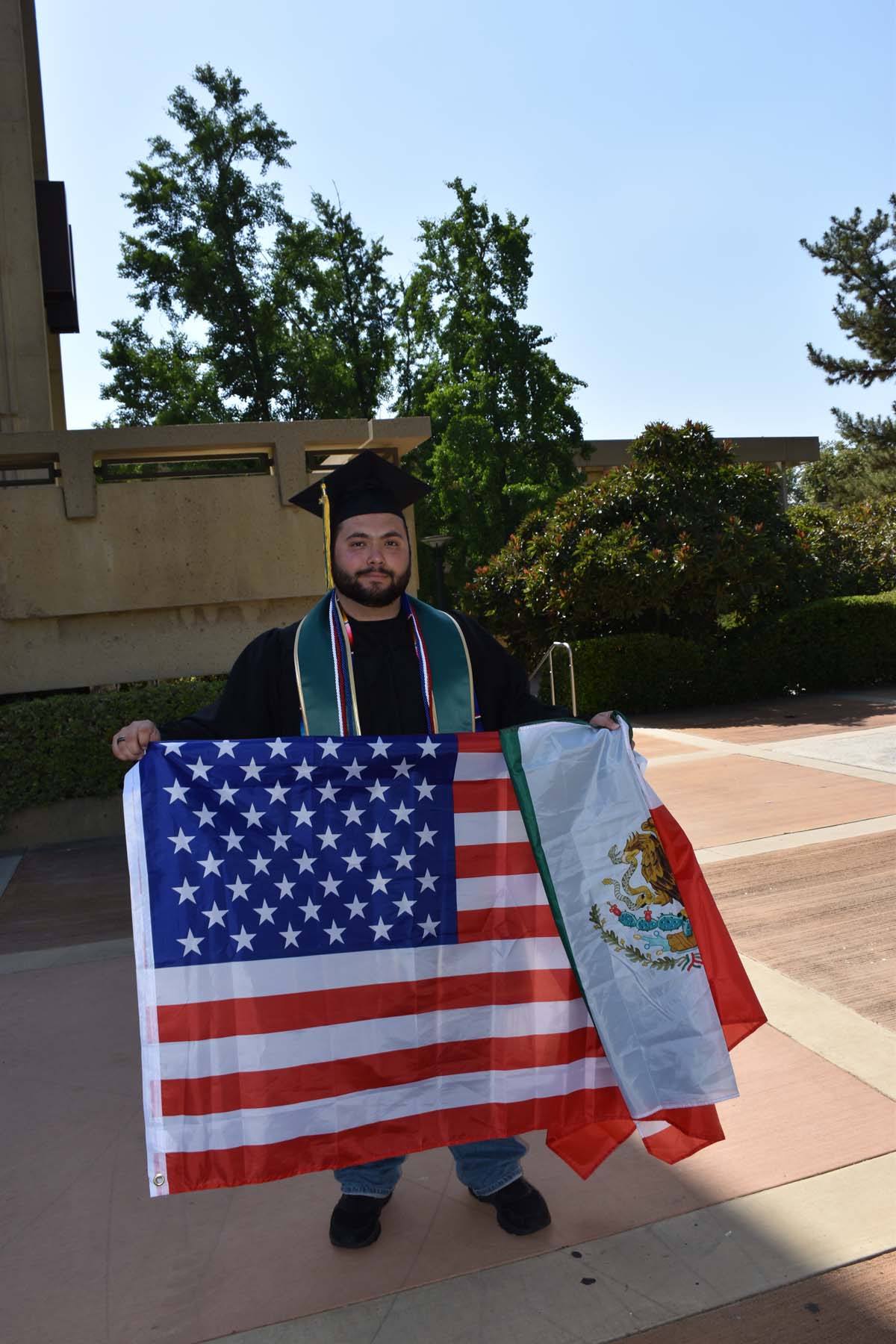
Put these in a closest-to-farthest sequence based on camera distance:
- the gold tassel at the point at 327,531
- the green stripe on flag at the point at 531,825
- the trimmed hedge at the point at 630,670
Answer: the green stripe on flag at the point at 531,825
the gold tassel at the point at 327,531
the trimmed hedge at the point at 630,670

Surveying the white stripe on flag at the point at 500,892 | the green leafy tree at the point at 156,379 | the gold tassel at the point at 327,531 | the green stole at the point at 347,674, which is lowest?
the white stripe on flag at the point at 500,892

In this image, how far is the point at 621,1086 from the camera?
9.27 feet

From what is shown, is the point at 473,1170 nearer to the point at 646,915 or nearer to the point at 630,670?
the point at 646,915

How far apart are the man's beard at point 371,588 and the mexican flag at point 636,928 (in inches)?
20.9

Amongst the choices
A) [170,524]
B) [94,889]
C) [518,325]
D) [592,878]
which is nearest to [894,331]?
[518,325]

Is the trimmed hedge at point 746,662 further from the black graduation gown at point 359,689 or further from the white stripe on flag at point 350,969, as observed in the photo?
the white stripe on flag at point 350,969

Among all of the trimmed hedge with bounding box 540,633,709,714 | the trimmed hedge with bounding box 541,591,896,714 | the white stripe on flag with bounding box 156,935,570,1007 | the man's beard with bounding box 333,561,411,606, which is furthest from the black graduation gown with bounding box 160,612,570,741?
the trimmed hedge with bounding box 541,591,896,714

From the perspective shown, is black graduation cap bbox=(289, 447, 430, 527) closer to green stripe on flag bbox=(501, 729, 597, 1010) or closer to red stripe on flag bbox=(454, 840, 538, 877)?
green stripe on flag bbox=(501, 729, 597, 1010)

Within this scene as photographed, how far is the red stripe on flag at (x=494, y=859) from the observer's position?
9.86 feet

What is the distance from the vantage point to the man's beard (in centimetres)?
314

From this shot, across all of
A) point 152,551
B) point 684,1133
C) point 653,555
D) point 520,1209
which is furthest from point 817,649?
point 520,1209

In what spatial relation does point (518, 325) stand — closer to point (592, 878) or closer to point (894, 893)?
point (894, 893)

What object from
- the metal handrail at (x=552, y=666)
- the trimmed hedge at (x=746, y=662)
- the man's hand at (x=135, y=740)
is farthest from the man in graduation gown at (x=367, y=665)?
the trimmed hedge at (x=746, y=662)

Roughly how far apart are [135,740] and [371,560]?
0.84 metres
